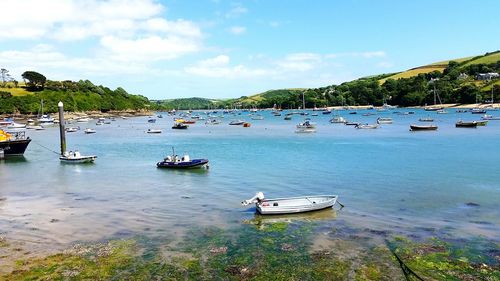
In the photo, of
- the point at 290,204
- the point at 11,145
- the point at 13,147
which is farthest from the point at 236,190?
the point at 13,147

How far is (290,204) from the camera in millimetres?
31500

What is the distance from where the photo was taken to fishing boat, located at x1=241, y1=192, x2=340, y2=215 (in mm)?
30423

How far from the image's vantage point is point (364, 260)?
21.2 meters

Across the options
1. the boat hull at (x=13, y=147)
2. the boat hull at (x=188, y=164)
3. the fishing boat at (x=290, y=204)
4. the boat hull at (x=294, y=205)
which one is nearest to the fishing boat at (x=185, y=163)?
the boat hull at (x=188, y=164)

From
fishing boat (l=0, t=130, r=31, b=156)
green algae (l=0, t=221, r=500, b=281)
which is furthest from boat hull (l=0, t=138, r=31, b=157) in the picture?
green algae (l=0, t=221, r=500, b=281)

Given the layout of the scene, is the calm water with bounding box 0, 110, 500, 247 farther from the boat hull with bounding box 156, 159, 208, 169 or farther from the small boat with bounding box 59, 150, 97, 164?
the small boat with bounding box 59, 150, 97, 164

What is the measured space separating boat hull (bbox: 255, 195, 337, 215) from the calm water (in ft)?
3.59

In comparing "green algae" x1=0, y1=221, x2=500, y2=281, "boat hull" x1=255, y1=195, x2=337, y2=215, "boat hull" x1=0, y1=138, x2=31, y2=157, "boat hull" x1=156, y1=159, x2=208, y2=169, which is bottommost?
"green algae" x1=0, y1=221, x2=500, y2=281

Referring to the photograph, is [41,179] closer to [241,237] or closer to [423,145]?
[241,237]

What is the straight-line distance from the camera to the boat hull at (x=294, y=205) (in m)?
30.4

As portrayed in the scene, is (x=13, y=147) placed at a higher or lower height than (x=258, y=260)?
higher

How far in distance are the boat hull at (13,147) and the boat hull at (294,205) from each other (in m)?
54.2

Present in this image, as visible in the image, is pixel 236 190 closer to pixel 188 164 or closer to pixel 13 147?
pixel 188 164

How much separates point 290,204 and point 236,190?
32.6 feet
